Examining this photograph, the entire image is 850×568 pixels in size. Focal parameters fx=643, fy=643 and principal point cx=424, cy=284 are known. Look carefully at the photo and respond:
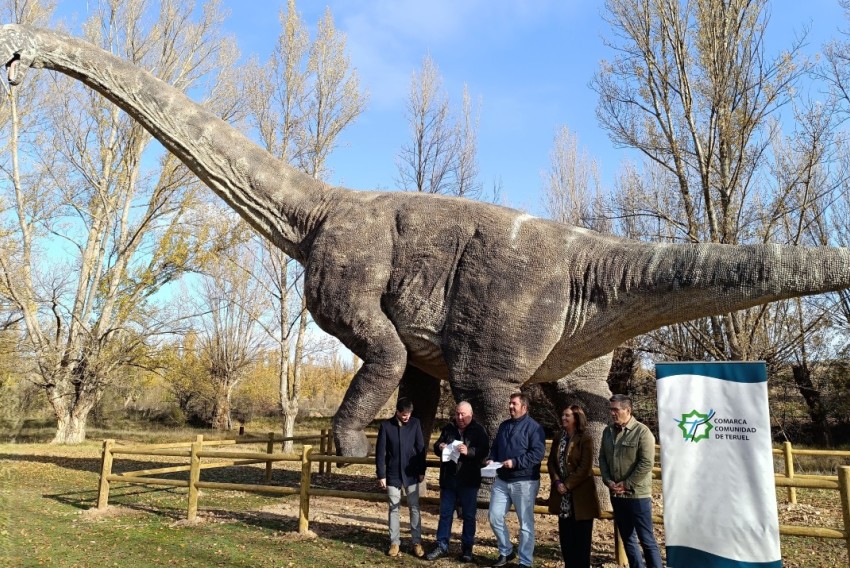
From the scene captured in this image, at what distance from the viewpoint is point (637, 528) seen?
425 cm

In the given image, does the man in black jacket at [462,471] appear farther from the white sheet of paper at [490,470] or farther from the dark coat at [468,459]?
the white sheet of paper at [490,470]

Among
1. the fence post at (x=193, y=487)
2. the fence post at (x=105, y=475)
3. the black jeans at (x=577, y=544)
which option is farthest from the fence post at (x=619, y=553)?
the fence post at (x=105, y=475)

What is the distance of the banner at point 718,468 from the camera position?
352 cm

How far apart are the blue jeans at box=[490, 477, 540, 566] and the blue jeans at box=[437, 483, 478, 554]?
0.96 feet

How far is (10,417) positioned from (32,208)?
10.7 metres

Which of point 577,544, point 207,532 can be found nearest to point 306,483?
point 207,532

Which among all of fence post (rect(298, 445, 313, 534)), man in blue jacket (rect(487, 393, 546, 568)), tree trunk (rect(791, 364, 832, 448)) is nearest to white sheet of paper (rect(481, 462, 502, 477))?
man in blue jacket (rect(487, 393, 546, 568))

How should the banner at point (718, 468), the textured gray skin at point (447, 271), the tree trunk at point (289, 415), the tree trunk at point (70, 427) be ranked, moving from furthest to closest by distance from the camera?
1. the tree trunk at point (70, 427)
2. the tree trunk at point (289, 415)
3. the textured gray skin at point (447, 271)
4. the banner at point (718, 468)

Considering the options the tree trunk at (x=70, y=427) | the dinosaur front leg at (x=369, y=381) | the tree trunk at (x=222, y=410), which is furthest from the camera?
the tree trunk at (x=222, y=410)

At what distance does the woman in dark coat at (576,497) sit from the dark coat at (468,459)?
26.3 inches

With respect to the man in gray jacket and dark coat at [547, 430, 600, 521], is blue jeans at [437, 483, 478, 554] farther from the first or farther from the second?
the man in gray jacket

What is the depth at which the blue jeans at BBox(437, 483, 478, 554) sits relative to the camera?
16.6 ft

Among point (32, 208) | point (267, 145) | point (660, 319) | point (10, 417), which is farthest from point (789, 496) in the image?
point (10, 417)

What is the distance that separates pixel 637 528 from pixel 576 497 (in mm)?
436
